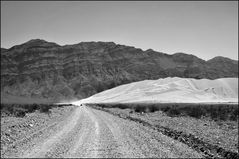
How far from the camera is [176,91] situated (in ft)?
465

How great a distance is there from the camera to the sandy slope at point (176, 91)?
5172 inches

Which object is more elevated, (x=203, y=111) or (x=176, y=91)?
(x=176, y=91)

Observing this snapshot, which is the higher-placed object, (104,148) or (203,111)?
(104,148)

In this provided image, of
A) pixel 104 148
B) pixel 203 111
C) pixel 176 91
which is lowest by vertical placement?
pixel 203 111

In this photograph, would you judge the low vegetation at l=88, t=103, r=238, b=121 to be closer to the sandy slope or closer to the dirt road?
the dirt road

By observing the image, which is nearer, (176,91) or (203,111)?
(203,111)

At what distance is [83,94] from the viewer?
198 meters

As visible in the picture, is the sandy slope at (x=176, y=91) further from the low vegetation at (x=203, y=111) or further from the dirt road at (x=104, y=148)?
the dirt road at (x=104, y=148)

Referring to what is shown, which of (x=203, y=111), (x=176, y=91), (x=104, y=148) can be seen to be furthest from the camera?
(x=176, y=91)

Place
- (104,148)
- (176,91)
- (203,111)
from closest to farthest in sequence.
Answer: (104,148)
(203,111)
(176,91)

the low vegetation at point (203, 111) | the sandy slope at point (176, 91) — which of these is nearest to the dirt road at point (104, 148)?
the low vegetation at point (203, 111)

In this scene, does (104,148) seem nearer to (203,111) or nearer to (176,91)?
(203,111)

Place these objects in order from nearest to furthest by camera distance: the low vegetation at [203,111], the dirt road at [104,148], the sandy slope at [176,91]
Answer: the dirt road at [104,148] → the low vegetation at [203,111] → the sandy slope at [176,91]

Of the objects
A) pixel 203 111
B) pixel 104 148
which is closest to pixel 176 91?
pixel 203 111
